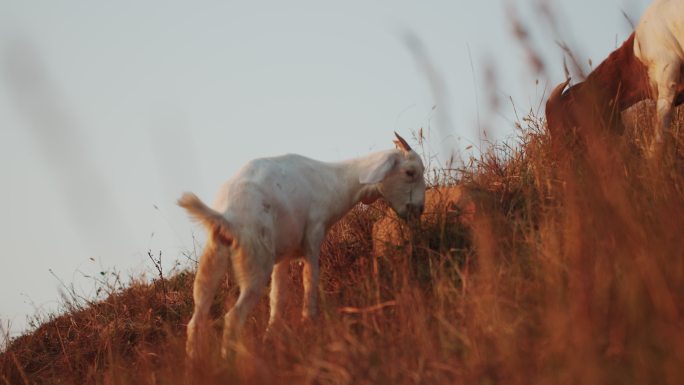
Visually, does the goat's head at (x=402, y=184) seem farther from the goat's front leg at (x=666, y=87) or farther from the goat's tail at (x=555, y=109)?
the goat's front leg at (x=666, y=87)

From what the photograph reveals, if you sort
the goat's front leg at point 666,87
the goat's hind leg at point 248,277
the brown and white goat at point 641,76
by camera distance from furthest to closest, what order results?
1. the brown and white goat at point 641,76
2. the goat's front leg at point 666,87
3. the goat's hind leg at point 248,277

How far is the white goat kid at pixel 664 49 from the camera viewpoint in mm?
7301

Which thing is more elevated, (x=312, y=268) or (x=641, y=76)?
(x=641, y=76)

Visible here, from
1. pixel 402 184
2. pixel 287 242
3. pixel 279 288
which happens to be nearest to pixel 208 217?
pixel 287 242

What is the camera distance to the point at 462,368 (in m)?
3.61

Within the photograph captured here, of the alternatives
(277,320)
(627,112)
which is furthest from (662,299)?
(627,112)

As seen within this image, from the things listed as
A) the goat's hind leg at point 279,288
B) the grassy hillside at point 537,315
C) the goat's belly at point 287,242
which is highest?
the goat's belly at point 287,242

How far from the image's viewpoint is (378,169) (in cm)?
686

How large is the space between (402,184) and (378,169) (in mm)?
297

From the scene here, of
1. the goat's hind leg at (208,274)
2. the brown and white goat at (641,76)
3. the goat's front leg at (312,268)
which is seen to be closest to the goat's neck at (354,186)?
the goat's front leg at (312,268)

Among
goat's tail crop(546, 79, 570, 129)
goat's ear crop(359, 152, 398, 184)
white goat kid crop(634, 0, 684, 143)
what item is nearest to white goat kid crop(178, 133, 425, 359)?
goat's ear crop(359, 152, 398, 184)

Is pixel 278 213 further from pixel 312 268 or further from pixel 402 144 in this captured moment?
pixel 402 144

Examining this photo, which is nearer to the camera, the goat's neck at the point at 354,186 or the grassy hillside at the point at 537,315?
the grassy hillside at the point at 537,315

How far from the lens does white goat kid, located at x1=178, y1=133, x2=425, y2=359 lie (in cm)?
548
